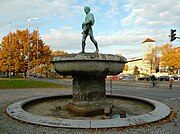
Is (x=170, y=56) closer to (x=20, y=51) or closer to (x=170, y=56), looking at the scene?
(x=170, y=56)

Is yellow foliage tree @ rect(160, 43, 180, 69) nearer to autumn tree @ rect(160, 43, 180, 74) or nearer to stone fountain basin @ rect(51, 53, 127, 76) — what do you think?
autumn tree @ rect(160, 43, 180, 74)

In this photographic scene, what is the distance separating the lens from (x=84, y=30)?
25.2 feet

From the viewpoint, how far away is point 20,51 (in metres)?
43.6

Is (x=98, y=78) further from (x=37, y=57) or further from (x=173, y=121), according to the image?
(x=37, y=57)

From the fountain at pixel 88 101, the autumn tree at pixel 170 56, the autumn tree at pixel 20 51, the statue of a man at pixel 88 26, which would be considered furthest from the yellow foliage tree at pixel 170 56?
the statue of a man at pixel 88 26

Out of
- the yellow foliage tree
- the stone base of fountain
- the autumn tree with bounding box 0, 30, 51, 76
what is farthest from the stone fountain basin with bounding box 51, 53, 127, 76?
the yellow foliage tree

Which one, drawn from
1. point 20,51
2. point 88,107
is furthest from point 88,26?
point 20,51

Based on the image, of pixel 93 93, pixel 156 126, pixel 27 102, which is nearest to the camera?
pixel 156 126

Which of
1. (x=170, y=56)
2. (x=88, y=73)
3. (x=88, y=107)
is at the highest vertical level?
(x=170, y=56)

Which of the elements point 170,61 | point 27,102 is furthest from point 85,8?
point 170,61

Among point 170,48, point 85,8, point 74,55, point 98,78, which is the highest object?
point 170,48

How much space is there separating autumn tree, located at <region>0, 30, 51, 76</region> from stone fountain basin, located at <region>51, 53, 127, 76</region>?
37.7 metres

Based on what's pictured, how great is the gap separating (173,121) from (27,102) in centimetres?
569

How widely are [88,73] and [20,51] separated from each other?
40.0m
